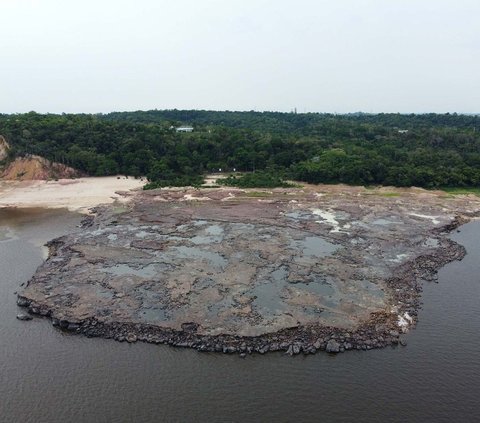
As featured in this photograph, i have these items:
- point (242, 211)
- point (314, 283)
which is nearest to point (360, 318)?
point (314, 283)

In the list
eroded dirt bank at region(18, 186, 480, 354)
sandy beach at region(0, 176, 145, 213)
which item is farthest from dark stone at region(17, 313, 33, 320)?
sandy beach at region(0, 176, 145, 213)

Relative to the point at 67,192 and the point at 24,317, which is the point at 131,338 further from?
the point at 67,192

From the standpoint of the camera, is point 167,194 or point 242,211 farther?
point 167,194

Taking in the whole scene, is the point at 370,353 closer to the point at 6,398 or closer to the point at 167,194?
the point at 6,398

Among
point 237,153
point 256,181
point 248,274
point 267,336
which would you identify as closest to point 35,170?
point 237,153

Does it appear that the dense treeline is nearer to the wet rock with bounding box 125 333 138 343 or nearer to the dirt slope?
the dirt slope

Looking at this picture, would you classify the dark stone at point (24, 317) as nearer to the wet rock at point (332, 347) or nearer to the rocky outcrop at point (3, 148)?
the wet rock at point (332, 347)

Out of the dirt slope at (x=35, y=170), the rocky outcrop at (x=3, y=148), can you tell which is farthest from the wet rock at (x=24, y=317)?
the rocky outcrop at (x=3, y=148)
